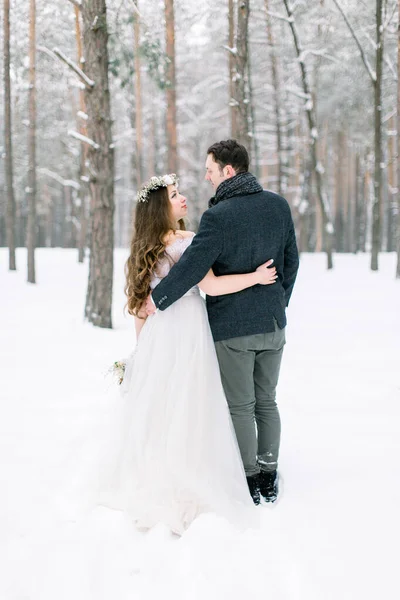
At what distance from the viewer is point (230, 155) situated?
Answer: 10.5 ft

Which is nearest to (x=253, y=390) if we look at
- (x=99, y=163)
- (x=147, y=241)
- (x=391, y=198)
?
(x=147, y=241)

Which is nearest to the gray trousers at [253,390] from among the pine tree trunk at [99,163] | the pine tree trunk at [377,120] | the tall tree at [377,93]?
the pine tree trunk at [99,163]

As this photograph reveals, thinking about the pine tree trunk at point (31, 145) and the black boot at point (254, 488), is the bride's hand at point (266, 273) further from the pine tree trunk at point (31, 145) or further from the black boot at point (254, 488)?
the pine tree trunk at point (31, 145)

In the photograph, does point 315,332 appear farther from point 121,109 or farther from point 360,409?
point 121,109

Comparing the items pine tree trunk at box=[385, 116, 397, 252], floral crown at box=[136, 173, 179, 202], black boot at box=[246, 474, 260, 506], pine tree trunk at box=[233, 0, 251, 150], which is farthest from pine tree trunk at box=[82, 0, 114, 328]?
pine tree trunk at box=[385, 116, 397, 252]

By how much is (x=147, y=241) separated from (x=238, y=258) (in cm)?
57

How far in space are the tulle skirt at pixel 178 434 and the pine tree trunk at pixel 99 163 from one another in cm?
586

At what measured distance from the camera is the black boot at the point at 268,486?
11.3 feet

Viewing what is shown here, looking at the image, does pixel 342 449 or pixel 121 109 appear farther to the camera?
pixel 121 109

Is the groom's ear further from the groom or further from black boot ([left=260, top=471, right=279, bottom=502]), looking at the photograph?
black boot ([left=260, top=471, right=279, bottom=502])

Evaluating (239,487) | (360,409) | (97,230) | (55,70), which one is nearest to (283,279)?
(239,487)

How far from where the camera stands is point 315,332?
30.9ft

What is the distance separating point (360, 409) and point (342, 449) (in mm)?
1078

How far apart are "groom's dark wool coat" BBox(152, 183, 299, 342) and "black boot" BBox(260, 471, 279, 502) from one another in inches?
38.6
